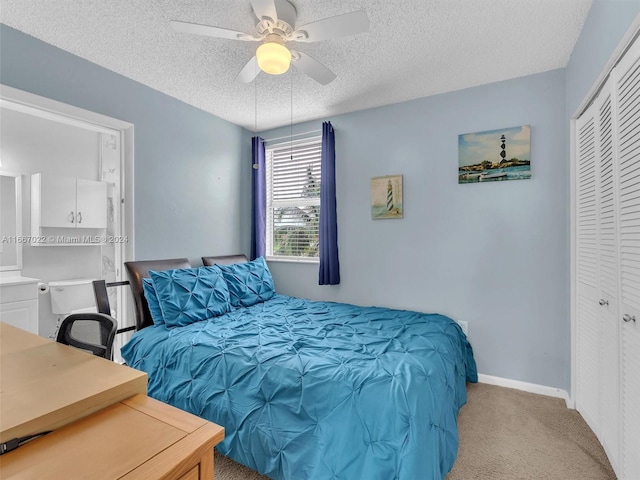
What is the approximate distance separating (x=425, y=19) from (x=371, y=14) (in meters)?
0.35

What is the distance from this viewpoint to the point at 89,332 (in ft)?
4.35

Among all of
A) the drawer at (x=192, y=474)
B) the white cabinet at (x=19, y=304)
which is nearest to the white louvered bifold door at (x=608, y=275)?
the drawer at (x=192, y=474)

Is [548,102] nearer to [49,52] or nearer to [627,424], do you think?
[627,424]

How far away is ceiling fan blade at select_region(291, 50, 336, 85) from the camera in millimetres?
1953

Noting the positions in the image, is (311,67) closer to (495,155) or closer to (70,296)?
(495,155)

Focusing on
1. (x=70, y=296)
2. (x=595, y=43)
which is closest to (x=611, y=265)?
(x=595, y=43)

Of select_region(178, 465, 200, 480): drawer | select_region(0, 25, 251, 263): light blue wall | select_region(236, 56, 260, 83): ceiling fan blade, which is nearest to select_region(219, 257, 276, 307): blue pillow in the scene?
select_region(0, 25, 251, 263): light blue wall

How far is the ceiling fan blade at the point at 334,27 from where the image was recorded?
1551 millimetres

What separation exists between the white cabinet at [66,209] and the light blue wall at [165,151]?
0.74 meters

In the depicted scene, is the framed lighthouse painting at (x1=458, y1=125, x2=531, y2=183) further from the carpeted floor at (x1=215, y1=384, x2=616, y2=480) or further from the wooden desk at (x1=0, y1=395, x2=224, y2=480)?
the wooden desk at (x1=0, y1=395, x2=224, y2=480)

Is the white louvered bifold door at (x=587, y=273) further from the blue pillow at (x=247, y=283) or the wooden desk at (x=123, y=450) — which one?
the blue pillow at (x=247, y=283)

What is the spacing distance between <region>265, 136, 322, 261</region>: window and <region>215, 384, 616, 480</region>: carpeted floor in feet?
7.13

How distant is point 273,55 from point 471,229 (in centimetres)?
213

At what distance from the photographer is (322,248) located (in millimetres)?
3391
